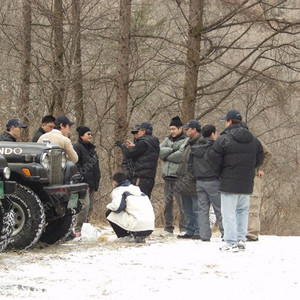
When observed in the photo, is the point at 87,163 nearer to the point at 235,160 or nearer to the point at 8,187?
the point at 235,160

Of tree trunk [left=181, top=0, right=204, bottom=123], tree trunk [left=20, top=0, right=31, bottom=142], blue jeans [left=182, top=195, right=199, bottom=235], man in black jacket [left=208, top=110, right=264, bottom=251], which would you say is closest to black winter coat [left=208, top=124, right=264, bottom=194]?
man in black jacket [left=208, top=110, right=264, bottom=251]

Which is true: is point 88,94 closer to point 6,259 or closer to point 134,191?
point 134,191

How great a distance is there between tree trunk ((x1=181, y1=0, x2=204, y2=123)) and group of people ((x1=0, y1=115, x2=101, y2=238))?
22.0ft

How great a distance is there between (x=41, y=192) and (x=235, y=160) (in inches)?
104

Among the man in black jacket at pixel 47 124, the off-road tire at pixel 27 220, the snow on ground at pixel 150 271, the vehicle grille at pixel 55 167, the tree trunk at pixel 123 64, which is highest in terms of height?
the tree trunk at pixel 123 64

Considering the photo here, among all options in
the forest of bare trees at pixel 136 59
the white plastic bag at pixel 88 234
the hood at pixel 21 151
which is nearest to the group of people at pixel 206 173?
the white plastic bag at pixel 88 234

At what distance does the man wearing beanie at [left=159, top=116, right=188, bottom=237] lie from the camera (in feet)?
45.4

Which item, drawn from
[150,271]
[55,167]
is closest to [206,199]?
[55,167]

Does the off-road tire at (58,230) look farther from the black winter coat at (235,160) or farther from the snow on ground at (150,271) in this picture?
the black winter coat at (235,160)

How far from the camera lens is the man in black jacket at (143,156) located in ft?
44.6

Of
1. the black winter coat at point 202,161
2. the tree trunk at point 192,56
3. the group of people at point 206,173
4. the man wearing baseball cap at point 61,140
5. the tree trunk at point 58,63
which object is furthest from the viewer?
the tree trunk at point 58,63

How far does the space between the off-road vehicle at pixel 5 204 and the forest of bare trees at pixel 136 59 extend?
8.63 meters

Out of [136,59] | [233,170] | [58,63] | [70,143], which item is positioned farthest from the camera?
[136,59]

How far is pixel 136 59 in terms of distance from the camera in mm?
21641
